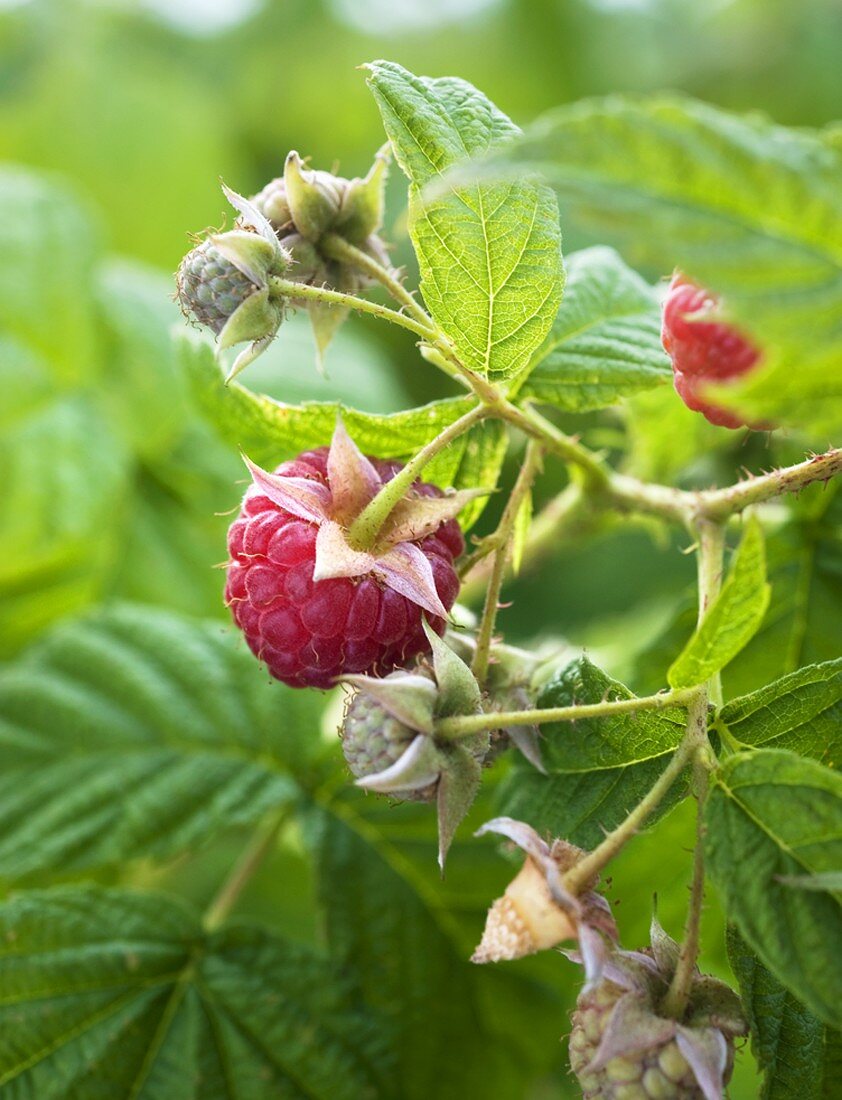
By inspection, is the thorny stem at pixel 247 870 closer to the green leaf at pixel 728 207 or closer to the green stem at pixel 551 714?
the green stem at pixel 551 714

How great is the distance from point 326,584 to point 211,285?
0.21 metres

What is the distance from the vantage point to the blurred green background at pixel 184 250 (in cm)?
160

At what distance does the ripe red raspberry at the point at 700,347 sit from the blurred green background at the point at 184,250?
1.03ft

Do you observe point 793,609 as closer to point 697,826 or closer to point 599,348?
point 599,348

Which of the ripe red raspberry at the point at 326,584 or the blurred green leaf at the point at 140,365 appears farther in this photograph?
the blurred green leaf at the point at 140,365

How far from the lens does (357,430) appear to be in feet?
3.00

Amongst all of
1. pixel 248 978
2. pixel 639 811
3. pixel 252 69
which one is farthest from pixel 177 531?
pixel 252 69

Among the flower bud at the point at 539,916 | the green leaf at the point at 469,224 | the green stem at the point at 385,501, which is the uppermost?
the green leaf at the point at 469,224

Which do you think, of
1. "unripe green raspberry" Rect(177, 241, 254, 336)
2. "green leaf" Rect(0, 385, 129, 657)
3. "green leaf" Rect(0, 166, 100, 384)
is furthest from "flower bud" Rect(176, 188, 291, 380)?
"green leaf" Rect(0, 166, 100, 384)

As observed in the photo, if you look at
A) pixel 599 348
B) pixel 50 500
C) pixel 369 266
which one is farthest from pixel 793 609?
pixel 50 500

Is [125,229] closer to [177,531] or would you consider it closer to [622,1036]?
[177,531]

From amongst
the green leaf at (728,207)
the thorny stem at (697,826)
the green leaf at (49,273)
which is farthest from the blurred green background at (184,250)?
the green leaf at (728,207)

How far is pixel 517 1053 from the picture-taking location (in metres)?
1.35

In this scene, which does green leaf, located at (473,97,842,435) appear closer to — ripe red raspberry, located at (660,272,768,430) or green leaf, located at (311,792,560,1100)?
ripe red raspberry, located at (660,272,768,430)
